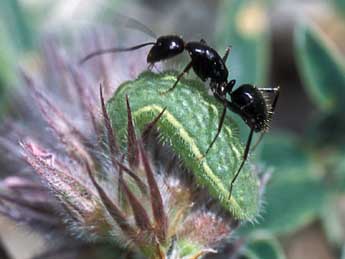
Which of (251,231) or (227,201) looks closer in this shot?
(227,201)

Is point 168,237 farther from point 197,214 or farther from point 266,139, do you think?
point 266,139

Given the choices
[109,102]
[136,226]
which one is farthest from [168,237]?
[109,102]

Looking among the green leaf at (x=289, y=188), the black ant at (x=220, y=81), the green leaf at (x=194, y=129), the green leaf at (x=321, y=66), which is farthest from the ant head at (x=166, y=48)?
the green leaf at (x=321, y=66)

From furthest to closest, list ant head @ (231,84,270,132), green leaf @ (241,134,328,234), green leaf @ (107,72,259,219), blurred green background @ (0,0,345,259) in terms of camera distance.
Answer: blurred green background @ (0,0,345,259), green leaf @ (241,134,328,234), ant head @ (231,84,270,132), green leaf @ (107,72,259,219)

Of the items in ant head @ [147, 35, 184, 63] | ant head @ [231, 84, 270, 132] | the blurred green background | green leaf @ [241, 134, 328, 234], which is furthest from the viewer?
the blurred green background

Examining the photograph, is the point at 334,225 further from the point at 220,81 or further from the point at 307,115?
the point at 220,81

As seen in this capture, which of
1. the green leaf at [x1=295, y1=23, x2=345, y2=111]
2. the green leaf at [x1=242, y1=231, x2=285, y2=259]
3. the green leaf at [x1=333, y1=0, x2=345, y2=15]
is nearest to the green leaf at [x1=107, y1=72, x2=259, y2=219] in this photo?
the green leaf at [x1=242, y1=231, x2=285, y2=259]

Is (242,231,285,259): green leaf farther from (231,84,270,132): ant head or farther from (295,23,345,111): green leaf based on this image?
(295,23,345,111): green leaf
